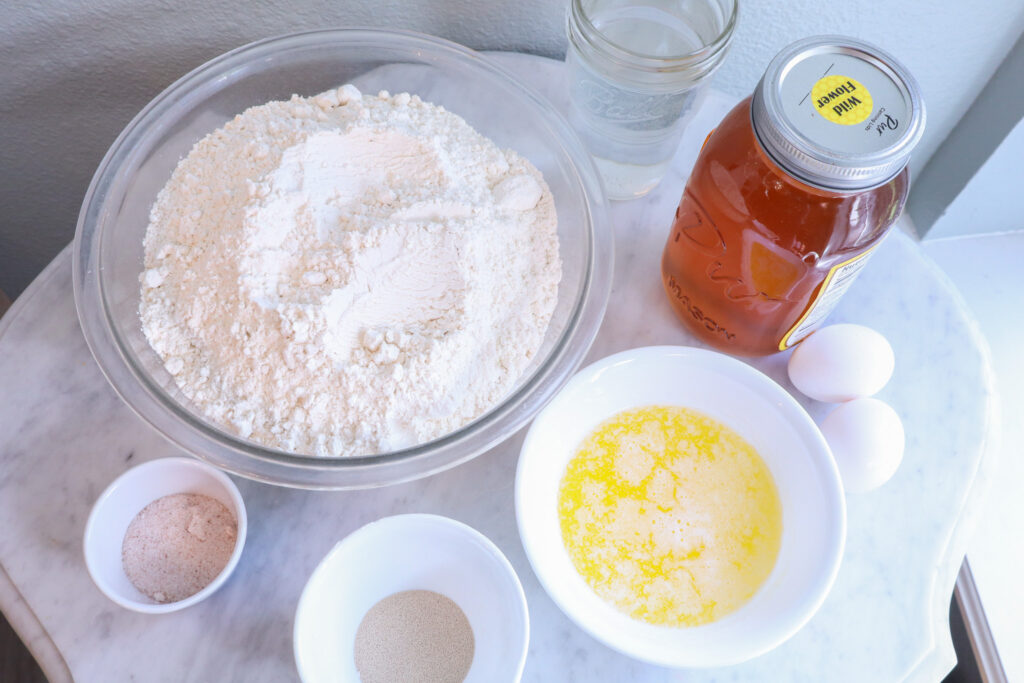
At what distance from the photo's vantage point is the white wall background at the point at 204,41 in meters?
0.83

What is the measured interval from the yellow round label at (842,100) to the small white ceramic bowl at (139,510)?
0.58m

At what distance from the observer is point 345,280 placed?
0.67 meters

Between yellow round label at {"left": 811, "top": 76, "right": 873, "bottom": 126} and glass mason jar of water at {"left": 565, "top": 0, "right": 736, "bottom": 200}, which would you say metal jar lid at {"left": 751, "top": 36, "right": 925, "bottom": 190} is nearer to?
yellow round label at {"left": 811, "top": 76, "right": 873, "bottom": 126}

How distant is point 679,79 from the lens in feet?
2.37

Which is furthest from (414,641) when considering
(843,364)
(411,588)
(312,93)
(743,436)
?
(312,93)

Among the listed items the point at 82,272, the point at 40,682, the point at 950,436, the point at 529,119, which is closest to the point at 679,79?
the point at 529,119

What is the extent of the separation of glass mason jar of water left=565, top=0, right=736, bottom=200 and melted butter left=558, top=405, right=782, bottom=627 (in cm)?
28

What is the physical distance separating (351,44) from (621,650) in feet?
2.18

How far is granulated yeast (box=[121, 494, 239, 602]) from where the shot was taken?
69cm

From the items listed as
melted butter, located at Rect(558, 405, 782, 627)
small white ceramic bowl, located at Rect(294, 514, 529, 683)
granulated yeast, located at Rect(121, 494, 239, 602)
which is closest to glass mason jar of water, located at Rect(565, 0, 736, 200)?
melted butter, located at Rect(558, 405, 782, 627)

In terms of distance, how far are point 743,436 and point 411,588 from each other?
345 millimetres

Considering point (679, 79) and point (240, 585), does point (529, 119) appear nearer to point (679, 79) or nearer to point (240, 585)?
point (679, 79)

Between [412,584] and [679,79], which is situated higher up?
[679,79]

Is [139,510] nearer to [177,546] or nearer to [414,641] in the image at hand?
[177,546]
